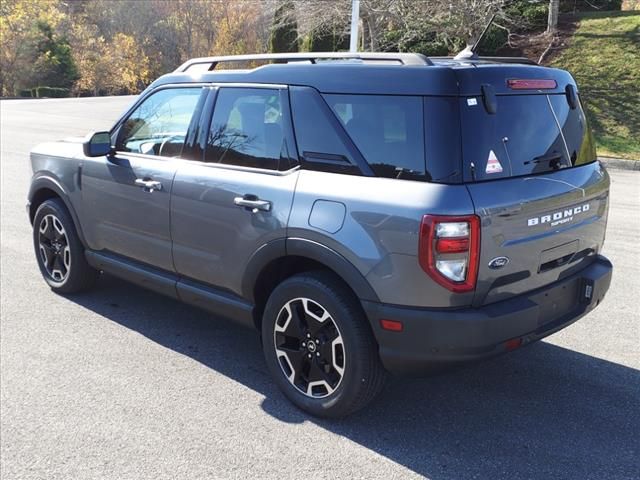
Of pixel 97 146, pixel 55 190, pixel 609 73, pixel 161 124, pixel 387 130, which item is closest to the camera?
pixel 387 130

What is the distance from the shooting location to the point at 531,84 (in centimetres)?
331

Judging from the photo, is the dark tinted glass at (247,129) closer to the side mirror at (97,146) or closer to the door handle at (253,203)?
the door handle at (253,203)

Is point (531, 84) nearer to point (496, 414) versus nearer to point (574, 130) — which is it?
point (574, 130)

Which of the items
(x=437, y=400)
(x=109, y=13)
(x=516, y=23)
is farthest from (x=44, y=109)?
(x=109, y=13)

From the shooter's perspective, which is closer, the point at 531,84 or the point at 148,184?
the point at 531,84

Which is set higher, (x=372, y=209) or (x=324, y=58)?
(x=324, y=58)

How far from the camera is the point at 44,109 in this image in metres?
27.6

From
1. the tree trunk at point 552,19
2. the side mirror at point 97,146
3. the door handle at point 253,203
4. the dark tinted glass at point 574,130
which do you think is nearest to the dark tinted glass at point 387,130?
the door handle at point 253,203

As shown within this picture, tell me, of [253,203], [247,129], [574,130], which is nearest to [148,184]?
[247,129]

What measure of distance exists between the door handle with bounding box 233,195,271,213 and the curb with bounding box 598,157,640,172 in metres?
11.2

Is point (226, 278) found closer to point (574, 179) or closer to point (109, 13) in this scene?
point (574, 179)

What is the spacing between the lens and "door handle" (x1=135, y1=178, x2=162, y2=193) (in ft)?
13.7

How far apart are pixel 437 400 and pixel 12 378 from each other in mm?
2640

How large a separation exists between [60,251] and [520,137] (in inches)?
154
